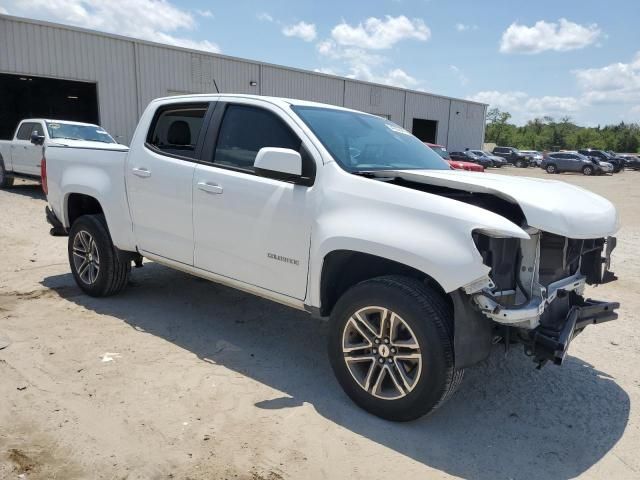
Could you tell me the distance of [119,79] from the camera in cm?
2064

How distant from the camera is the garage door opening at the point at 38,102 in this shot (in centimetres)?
2909

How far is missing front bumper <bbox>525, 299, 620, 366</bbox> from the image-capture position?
3041 mm

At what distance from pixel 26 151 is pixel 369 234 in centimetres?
1323

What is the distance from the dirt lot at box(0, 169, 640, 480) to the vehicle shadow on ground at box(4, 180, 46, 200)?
9.57m

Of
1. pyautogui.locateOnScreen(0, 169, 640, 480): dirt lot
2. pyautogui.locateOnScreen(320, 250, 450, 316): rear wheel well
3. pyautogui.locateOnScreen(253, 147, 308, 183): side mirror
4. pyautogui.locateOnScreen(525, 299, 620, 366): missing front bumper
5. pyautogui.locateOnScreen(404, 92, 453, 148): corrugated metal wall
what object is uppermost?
pyautogui.locateOnScreen(404, 92, 453, 148): corrugated metal wall

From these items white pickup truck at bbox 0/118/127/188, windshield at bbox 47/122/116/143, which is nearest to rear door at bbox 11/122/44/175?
white pickup truck at bbox 0/118/127/188

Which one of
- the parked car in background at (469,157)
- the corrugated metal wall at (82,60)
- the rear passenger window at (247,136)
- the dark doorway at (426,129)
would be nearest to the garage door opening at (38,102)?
the corrugated metal wall at (82,60)

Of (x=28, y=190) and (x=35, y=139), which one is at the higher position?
(x=35, y=139)

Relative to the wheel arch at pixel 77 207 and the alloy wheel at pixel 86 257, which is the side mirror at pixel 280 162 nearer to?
the alloy wheel at pixel 86 257

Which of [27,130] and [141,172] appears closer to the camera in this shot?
[141,172]

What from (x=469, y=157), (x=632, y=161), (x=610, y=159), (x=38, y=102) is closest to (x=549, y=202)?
(x=38, y=102)

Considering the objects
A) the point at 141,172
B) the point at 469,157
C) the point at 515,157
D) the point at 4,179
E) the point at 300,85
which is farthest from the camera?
the point at 515,157

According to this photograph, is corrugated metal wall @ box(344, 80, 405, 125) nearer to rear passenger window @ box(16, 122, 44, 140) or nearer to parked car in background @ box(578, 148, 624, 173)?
parked car in background @ box(578, 148, 624, 173)

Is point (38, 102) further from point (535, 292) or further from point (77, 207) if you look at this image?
point (535, 292)
